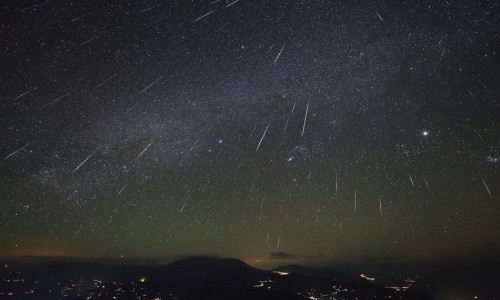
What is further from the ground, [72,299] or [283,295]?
[283,295]

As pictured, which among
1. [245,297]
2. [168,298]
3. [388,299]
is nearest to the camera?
[245,297]

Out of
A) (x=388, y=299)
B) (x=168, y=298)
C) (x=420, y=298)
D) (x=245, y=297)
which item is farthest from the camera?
(x=420, y=298)

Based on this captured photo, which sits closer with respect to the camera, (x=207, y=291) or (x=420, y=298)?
(x=207, y=291)

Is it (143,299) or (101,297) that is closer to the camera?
(143,299)

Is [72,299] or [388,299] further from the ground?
[388,299]

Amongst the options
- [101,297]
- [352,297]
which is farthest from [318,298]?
[101,297]

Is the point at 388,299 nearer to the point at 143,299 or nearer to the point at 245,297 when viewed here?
the point at 245,297

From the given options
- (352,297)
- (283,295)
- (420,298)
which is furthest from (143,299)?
(420,298)

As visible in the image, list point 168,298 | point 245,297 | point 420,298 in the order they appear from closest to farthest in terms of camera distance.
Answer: point 245,297, point 168,298, point 420,298

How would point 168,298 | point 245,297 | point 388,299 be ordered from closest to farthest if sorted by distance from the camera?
1. point 245,297
2. point 168,298
3. point 388,299

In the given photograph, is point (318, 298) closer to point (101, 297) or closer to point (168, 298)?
point (168, 298)
